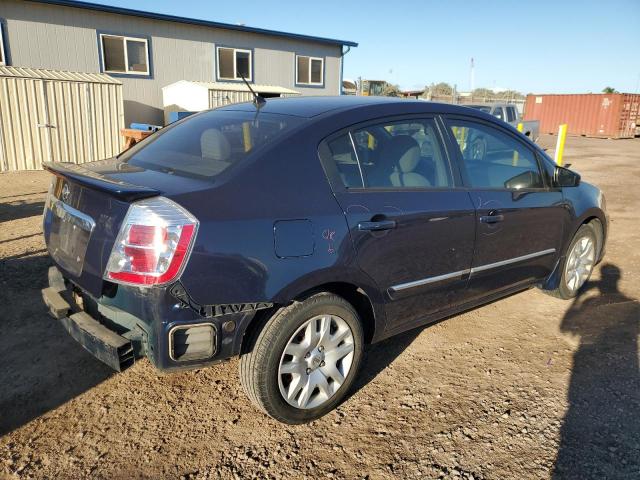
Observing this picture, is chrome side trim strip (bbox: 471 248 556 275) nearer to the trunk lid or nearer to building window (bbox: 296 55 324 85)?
the trunk lid

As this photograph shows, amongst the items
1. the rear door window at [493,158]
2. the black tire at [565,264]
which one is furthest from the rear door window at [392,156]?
the black tire at [565,264]

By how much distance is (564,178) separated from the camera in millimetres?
4023

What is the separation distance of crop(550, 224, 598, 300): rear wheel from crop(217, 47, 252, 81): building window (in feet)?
47.2

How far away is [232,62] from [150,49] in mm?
3005

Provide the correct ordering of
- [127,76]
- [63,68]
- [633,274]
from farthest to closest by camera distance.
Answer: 1. [127,76]
2. [63,68]
3. [633,274]

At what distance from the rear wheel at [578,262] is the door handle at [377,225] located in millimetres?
2317

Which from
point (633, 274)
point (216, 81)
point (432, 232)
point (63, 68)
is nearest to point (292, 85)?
point (216, 81)

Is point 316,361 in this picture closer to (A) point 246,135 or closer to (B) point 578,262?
(A) point 246,135

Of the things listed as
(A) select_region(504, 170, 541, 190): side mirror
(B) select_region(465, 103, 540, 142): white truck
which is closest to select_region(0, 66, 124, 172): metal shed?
(B) select_region(465, 103, 540, 142): white truck

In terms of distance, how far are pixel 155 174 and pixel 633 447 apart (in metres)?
Answer: 2.88

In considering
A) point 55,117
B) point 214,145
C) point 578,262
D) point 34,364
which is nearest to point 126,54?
point 55,117

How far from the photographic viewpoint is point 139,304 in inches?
87.2

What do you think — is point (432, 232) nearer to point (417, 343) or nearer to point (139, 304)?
point (417, 343)

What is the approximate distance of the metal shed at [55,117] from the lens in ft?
38.3
